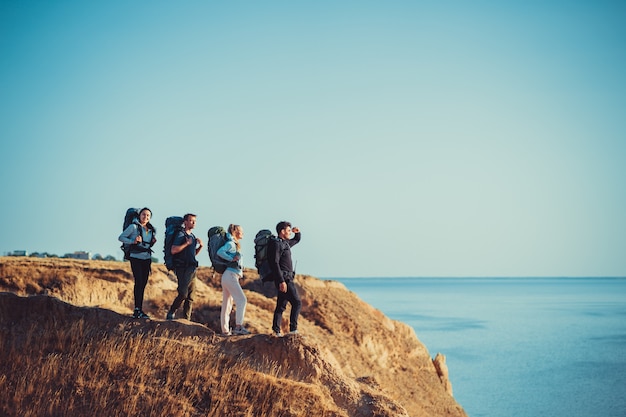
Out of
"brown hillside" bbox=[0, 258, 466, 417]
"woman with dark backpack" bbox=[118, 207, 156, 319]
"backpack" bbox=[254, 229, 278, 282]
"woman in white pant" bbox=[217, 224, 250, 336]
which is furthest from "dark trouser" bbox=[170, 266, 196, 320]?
"backpack" bbox=[254, 229, 278, 282]

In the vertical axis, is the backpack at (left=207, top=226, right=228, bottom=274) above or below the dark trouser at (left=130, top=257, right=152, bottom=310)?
above

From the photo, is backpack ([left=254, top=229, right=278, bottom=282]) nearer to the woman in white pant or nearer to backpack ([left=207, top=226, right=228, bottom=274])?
the woman in white pant

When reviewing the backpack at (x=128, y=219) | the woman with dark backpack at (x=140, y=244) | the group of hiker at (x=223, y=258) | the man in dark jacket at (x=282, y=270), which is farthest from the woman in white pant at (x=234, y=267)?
the backpack at (x=128, y=219)

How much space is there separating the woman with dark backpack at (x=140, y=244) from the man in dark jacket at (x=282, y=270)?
84.7 inches

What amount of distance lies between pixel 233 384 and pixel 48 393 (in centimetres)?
285

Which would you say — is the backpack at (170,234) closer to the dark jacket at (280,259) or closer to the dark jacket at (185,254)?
the dark jacket at (185,254)

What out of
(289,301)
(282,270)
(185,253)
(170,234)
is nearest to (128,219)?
(170,234)

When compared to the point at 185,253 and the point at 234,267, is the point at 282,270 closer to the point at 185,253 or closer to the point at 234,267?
the point at 234,267

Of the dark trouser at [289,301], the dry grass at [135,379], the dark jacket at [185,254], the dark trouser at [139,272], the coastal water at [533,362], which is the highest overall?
the dark jacket at [185,254]

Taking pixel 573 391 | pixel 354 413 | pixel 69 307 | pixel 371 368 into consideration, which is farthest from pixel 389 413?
pixel 573 391

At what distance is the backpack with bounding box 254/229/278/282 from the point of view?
11.5 meters

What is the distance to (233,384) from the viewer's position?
34.6 feet

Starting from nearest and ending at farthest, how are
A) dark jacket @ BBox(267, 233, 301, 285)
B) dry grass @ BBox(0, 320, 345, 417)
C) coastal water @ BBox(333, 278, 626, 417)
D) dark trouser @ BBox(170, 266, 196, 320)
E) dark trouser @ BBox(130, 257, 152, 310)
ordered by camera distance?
1. dry grass @ BBox(0, 320, 345, 417)
2. dark jacket @ BBox(267, 233, 301, 285)
3. dark trouser @ BBox(130, 257, 152, 310)
4. dark trouser @ BBox(170, 266, 196, 320)
5. coastal water @ BBox(333, 278, 626, 417)

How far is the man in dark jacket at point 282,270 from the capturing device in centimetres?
1130
